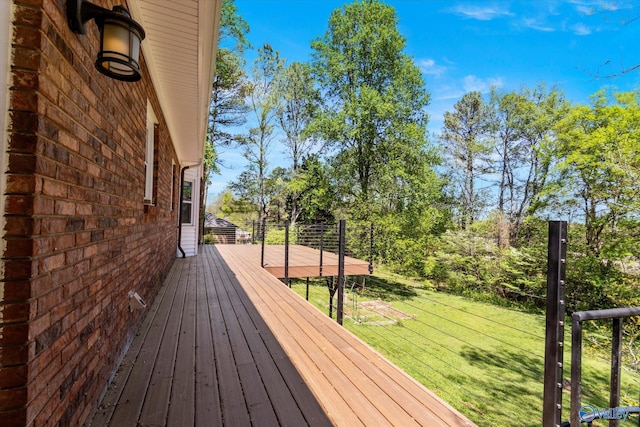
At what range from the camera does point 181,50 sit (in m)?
2.94

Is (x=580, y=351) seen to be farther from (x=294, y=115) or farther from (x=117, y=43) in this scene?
(x=294, y=115)

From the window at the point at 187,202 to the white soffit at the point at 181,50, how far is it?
13.9ft

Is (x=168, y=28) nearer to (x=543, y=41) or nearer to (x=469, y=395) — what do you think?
(x=469, y=395)

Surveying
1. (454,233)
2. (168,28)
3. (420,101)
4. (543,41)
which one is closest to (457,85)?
(543,41)

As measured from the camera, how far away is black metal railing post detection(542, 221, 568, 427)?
136 centimetres

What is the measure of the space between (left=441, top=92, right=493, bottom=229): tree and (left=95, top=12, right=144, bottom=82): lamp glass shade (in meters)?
18.6

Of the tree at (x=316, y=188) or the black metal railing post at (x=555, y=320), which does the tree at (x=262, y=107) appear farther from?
the black metal railing post at (x=555, y=320)

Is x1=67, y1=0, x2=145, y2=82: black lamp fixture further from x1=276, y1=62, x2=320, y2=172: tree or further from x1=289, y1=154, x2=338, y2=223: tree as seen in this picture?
x1=276, y1=62, x2=320, y2=172: tree

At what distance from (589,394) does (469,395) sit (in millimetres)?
2703

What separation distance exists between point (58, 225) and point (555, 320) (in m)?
2.07

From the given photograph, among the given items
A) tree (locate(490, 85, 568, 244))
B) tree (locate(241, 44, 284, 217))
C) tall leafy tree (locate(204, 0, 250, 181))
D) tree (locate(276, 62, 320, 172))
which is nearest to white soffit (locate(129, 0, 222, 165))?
tall leafy tree (locate(204, 0, 250, 181))

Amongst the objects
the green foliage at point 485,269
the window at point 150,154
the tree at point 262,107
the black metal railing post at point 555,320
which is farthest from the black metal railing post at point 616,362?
the tree at point 262,107

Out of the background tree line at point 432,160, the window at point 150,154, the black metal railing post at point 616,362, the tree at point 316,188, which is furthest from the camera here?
the tree at point 316,188

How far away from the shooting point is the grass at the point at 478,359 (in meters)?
5.38
